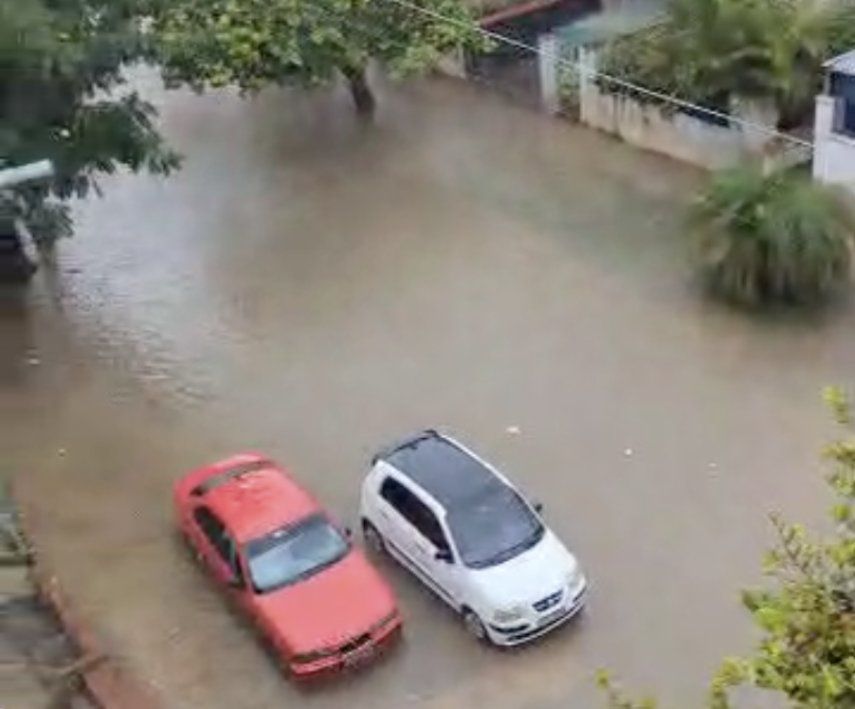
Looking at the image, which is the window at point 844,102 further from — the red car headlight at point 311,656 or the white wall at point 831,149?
the red car headlight at point 311,656

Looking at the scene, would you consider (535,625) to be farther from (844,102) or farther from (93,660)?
(844,102)

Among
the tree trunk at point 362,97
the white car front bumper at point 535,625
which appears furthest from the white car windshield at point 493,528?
the tree trunk at point 362,97

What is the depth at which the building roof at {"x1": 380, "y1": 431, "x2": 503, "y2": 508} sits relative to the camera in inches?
545

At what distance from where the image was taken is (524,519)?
13680 millimetres

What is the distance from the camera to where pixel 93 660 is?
13070mm

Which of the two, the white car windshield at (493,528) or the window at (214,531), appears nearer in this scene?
the white car windshield at (493,528)

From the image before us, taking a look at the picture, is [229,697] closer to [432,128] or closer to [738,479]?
[738,479]

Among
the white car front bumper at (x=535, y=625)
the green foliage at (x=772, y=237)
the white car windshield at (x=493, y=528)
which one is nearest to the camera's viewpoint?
the white car front bumper at (x=535, y=625)

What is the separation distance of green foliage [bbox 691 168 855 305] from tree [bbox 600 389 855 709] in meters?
10.7

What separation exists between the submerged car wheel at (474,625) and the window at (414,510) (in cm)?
59

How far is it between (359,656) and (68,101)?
250 inches

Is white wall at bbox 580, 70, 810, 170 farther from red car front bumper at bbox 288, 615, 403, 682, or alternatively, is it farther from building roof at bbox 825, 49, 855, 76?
red car front bumper at bbox 288, 615, 403, 682

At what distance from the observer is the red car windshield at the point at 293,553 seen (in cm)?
1342

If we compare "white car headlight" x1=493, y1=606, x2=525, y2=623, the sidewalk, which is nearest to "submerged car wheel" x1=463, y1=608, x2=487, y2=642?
"white car headlight" x1=493, y1=606, x2=525, y2=623
